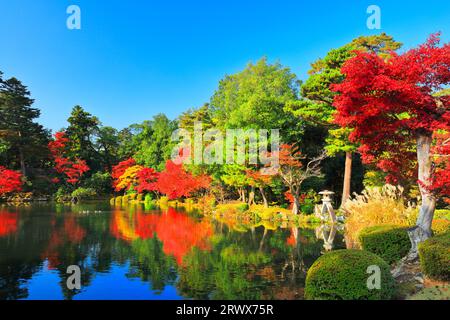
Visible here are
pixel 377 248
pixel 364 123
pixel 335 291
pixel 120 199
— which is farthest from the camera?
pixel 120 199

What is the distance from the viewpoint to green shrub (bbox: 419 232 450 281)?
5.82 m

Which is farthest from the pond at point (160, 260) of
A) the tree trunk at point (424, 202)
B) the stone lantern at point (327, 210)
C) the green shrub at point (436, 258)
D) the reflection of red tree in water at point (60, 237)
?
the tree trunk at point (424, 202)

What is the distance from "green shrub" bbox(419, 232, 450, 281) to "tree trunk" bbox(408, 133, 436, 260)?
109 cm

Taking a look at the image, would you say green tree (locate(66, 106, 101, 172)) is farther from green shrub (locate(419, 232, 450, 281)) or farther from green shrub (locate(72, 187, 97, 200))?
green shrub (locate(419, 232, 450, 281))

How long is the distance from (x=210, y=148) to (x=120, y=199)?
16.4m

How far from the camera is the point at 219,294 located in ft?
21.5

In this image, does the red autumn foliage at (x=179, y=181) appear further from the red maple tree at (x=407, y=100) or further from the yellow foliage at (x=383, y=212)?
the red maple tree at (x=407, y=100)

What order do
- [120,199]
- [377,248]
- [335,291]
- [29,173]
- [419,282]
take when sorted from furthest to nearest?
[120,199], [29,173], [377,248], [419,282], [335,291]

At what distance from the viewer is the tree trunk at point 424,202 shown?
23.9 feet

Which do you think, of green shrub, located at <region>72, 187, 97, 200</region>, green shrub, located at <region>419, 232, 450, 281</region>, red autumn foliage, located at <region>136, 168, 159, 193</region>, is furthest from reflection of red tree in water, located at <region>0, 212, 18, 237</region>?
red autumn foliage, located at <region>136, 168, 159, 193</region>

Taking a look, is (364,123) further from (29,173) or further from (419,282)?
(29,173)

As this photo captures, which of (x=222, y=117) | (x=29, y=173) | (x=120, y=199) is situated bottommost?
(x=120, y=199)

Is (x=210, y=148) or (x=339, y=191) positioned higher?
(x=210, y=148)
